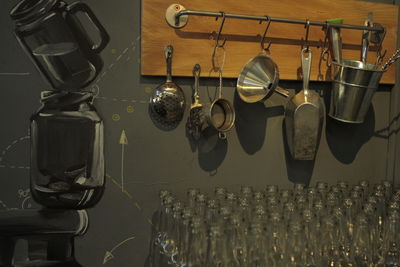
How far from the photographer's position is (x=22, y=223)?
1207mm

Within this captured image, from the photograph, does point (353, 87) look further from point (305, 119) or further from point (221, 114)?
point (221, 114)

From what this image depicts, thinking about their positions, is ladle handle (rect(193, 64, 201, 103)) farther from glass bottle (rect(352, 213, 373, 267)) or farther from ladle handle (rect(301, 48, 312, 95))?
glass bottle (rect(352, 213, 373, 267))

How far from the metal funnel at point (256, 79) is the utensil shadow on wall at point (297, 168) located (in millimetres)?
165

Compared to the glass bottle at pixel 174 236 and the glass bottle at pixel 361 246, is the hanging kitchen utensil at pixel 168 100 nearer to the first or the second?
the glass bottle at pixel 174 236

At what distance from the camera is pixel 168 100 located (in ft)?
4.22

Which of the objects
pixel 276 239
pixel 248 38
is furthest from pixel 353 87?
pixel 276 239

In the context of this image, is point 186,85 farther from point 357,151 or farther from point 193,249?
point 357,151

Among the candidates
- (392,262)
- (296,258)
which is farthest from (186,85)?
(392,262)

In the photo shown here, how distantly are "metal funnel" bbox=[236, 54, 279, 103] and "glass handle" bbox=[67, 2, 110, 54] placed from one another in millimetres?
464

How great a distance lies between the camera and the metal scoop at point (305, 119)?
4.51ft

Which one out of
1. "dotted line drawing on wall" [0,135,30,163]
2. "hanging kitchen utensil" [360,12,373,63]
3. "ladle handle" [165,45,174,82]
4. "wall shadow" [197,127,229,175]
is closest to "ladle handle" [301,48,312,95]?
"hanging kitchen utensil" [360,12,373,63]

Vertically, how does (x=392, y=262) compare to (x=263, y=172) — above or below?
below

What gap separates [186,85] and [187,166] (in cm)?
28

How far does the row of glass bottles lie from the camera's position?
1.03 meters
